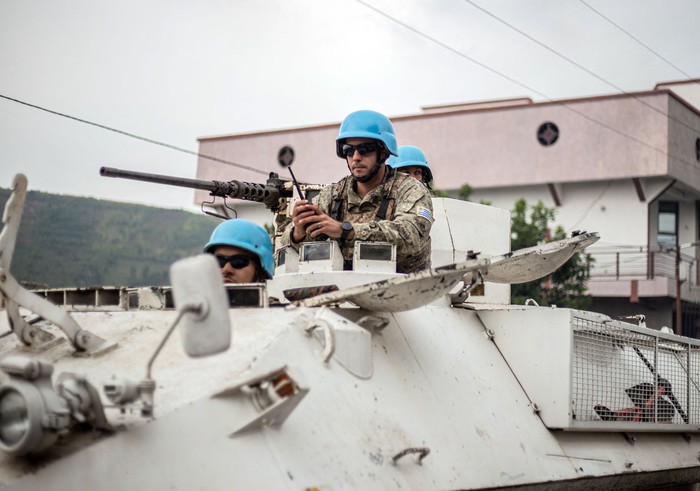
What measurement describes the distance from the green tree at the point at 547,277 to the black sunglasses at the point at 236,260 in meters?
21.0

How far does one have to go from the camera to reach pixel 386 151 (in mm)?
7242

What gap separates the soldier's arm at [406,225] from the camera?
21.5 ft

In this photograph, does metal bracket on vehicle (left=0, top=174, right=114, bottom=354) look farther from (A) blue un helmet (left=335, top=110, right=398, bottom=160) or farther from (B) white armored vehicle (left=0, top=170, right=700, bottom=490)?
(A) blue un helmet (left=335, top=110, right=398, bottom=160)

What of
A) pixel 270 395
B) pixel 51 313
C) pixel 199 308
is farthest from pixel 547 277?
pixel 199 308

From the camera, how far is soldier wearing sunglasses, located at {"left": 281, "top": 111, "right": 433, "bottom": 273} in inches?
257

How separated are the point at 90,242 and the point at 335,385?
10.4 meters

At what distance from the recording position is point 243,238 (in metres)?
6.51

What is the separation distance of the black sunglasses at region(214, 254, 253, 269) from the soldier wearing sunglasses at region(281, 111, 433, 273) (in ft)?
1.23

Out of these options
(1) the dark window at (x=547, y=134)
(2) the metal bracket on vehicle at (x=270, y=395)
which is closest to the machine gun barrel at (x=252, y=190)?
(2) the metal bracket on vehicle at (x=270, y=395)

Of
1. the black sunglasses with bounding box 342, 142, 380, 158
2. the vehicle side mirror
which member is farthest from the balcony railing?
the vehicle side mirror

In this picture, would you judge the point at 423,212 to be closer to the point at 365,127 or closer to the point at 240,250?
the point at 365,127

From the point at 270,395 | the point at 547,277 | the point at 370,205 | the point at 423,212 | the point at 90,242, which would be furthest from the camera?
the point at 547,277

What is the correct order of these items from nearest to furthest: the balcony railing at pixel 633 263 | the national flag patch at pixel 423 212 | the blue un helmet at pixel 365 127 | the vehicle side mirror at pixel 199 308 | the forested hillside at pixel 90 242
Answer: the vehicle side mirror at pixel 199 308 < the national flag patch at pixel 423 212 < the blue un helmet at pixel 365 127 < the forested hillside at pixel 90 242 < the balcony railing at pixel 633 263

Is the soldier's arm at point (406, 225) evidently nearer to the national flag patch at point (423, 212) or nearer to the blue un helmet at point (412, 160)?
the national flag patch at point (423, 212)
